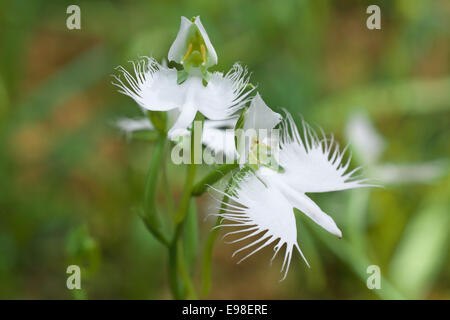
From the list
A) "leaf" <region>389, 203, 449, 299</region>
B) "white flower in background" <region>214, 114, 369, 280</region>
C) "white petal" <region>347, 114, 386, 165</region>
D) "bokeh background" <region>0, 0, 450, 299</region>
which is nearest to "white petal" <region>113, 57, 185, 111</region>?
"white flower in background" <region>214, 114, 369, 280</region>

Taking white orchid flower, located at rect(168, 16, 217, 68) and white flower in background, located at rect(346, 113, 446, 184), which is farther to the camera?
white flower in background, located at rect(346, 113, 446, 184)

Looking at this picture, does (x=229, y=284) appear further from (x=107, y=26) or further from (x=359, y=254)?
(x=107, y=26)

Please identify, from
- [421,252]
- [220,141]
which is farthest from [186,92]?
[421,252]

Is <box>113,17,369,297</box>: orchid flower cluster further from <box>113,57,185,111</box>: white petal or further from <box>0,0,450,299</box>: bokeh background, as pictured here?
<box>0,0,450,299</box>: bokeh background

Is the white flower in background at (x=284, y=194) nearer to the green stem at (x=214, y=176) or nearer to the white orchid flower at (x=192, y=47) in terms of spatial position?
the green stem at (x=214, y=176)

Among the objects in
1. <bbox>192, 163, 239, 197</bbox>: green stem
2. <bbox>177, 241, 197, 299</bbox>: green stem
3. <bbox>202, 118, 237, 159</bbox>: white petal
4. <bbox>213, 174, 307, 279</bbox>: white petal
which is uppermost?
<bbox>202, 118, 237, 159</bbox>: white petal
